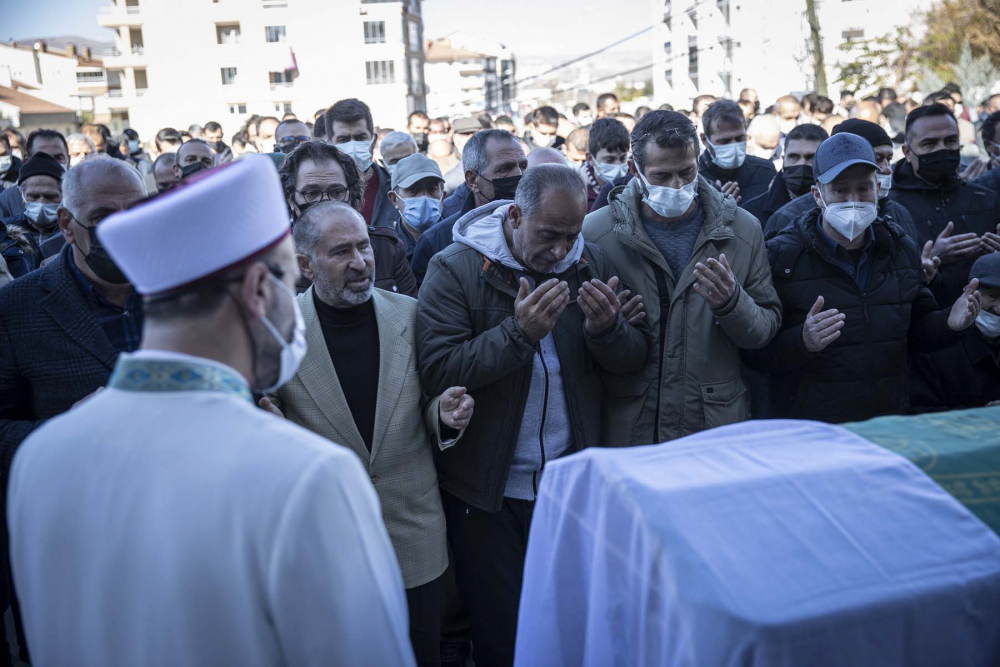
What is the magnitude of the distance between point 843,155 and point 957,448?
265cm

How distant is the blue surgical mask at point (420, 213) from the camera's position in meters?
6.38

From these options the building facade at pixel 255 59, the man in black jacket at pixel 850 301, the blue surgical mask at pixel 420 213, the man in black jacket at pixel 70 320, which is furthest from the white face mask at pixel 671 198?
the building facade at pixel 255 59

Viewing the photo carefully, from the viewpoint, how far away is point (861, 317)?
13.3ft

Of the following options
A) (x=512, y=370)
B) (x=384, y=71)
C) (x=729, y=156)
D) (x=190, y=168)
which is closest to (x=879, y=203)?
(x=729, y=156)

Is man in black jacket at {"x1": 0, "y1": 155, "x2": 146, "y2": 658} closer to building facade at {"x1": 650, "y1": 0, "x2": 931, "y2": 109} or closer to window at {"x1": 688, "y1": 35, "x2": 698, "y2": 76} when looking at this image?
building facade at {"x1": 650, "y1": 0, "x2": 931, "y2": 109}

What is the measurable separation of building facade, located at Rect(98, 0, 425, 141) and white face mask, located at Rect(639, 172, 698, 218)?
48.4 m

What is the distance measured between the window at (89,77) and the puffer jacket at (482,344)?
72.9 metres

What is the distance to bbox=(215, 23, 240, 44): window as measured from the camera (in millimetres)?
54219

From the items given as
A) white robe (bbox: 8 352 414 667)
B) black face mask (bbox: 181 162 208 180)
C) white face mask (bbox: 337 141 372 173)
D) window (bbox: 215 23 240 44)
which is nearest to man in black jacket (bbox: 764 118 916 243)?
white face mask (bbox: 337 141 372 173)

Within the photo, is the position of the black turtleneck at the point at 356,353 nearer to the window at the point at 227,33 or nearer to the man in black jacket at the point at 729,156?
the man in black jacket at the point at 729,156

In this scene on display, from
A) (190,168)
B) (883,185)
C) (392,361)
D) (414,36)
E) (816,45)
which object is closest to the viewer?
(392,361)

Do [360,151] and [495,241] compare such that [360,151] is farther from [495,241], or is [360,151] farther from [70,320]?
[70,320]

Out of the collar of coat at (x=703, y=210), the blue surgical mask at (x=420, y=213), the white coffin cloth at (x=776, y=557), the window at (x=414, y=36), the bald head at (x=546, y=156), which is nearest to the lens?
the white coffin cloth at (x=776, y=557)

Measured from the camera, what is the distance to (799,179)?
595 centimetres
